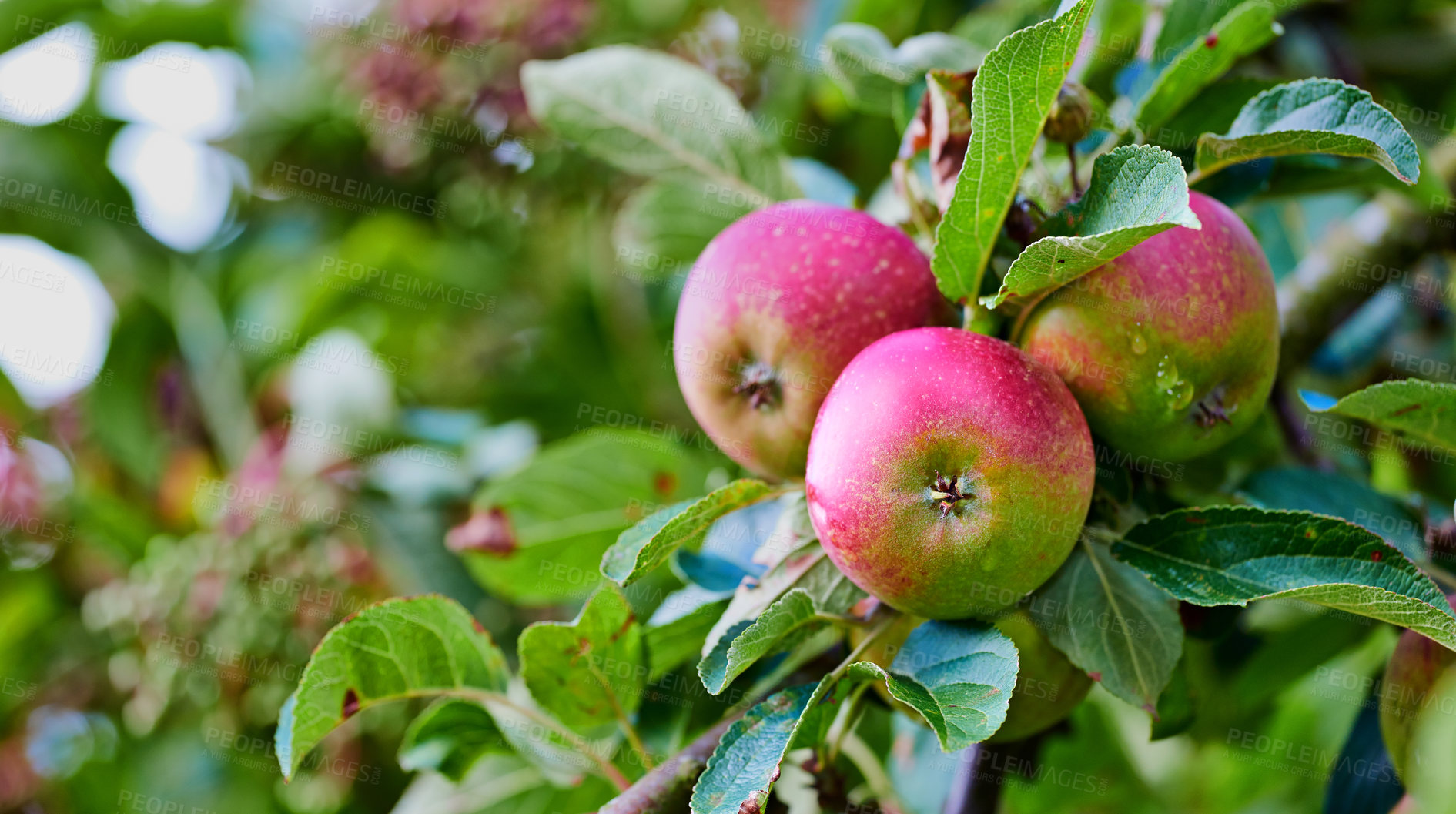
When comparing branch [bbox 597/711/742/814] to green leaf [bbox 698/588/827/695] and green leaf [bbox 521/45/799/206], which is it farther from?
green leaf [bbox 521/45/799/206]

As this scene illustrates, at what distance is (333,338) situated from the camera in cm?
175

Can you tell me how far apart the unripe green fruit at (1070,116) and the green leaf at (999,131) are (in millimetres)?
89

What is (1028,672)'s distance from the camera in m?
0.79

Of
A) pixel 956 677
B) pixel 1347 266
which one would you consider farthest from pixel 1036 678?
pixel 1347 266

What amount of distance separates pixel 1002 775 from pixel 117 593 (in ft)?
4.95

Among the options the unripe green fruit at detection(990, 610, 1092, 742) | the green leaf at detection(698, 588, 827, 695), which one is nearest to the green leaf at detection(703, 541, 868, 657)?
the green leaf at detection(698, 588, 827, 695)

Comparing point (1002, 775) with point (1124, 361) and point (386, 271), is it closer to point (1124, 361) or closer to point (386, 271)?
point (1124, 361)

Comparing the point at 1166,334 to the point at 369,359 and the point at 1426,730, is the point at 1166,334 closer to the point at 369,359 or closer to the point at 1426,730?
the point at 1426,730

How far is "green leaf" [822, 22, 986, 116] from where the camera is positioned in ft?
2.70

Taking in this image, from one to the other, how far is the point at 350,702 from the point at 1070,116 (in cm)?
71

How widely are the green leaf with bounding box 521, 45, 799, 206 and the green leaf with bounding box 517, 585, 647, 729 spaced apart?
1.40ft

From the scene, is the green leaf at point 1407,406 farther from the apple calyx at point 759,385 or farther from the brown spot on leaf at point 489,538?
the brown spot on leaf at point 489,538

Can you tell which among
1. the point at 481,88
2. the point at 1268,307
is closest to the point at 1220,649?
the point at 1268,307

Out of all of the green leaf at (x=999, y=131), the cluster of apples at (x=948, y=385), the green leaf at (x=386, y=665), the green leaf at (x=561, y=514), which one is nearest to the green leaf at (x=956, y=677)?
the cluster of apples at (x=948, y=385)
